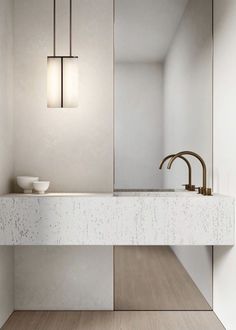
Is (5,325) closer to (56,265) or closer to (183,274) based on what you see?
(56,265)

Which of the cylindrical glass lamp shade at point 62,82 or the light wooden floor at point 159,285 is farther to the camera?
the light wooden floor at point 159,285

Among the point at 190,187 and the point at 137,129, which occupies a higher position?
the point at 137,129

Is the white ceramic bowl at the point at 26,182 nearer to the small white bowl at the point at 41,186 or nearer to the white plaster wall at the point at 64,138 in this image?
the small white bowl at the point at 41,186

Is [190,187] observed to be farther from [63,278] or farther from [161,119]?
[63,278]

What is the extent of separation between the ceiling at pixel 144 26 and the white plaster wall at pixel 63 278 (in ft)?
4.79

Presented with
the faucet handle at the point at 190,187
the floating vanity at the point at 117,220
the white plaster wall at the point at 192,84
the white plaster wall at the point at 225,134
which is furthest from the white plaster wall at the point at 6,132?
the white plaster wall at the point at 225,134

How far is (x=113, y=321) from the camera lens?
121 inches

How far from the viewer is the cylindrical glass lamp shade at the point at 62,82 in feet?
10.1

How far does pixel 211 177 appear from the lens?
3.16 m

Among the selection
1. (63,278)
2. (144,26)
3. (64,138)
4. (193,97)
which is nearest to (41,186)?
(64,138)

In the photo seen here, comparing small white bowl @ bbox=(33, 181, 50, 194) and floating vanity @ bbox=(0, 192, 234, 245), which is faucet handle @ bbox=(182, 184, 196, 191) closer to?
floating vanity @ bbox=(0, 192, 234, 245)

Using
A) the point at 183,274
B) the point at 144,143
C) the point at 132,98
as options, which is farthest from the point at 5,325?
the point at 132,98

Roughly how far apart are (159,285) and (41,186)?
3.68ft

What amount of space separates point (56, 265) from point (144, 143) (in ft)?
3.66
